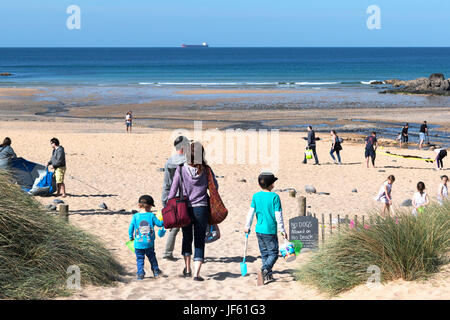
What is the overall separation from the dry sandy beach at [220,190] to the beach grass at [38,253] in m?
0.34

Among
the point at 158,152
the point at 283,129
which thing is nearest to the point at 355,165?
the point at 158,152

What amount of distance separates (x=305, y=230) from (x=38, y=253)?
404 centimetres

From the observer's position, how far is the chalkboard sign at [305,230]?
9500 millimetres

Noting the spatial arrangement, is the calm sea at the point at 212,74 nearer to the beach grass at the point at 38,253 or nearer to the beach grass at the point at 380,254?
the beach grass at the point at 38,253

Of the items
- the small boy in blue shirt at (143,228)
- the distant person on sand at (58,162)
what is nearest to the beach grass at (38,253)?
the small boy in blue shirt at (143,228)

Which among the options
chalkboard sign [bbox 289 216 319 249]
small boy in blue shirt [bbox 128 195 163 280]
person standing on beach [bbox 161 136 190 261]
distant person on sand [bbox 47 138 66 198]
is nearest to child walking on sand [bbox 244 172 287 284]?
person standing on beach [bbox 161 136 190 261]

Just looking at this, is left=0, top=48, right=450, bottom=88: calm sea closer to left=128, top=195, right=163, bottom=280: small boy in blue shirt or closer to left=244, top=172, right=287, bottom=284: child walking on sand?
left=128, top=195, right=163, bottom=280: small boy in blue shirt

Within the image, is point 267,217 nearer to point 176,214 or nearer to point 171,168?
point 176,214

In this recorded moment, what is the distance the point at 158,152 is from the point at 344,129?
552 inches

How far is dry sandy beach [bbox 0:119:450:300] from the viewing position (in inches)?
301

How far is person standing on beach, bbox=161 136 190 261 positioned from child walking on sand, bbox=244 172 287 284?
1125 millimetres

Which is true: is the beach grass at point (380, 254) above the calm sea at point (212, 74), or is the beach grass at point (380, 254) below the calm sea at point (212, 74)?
below

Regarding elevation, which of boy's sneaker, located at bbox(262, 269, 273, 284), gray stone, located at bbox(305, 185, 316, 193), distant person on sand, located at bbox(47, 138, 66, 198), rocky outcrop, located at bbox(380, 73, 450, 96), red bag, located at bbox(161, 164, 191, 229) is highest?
rocky outcrop, located at bbox(380, 73, 450, 96)

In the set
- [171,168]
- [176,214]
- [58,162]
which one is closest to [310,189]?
[58,162]
